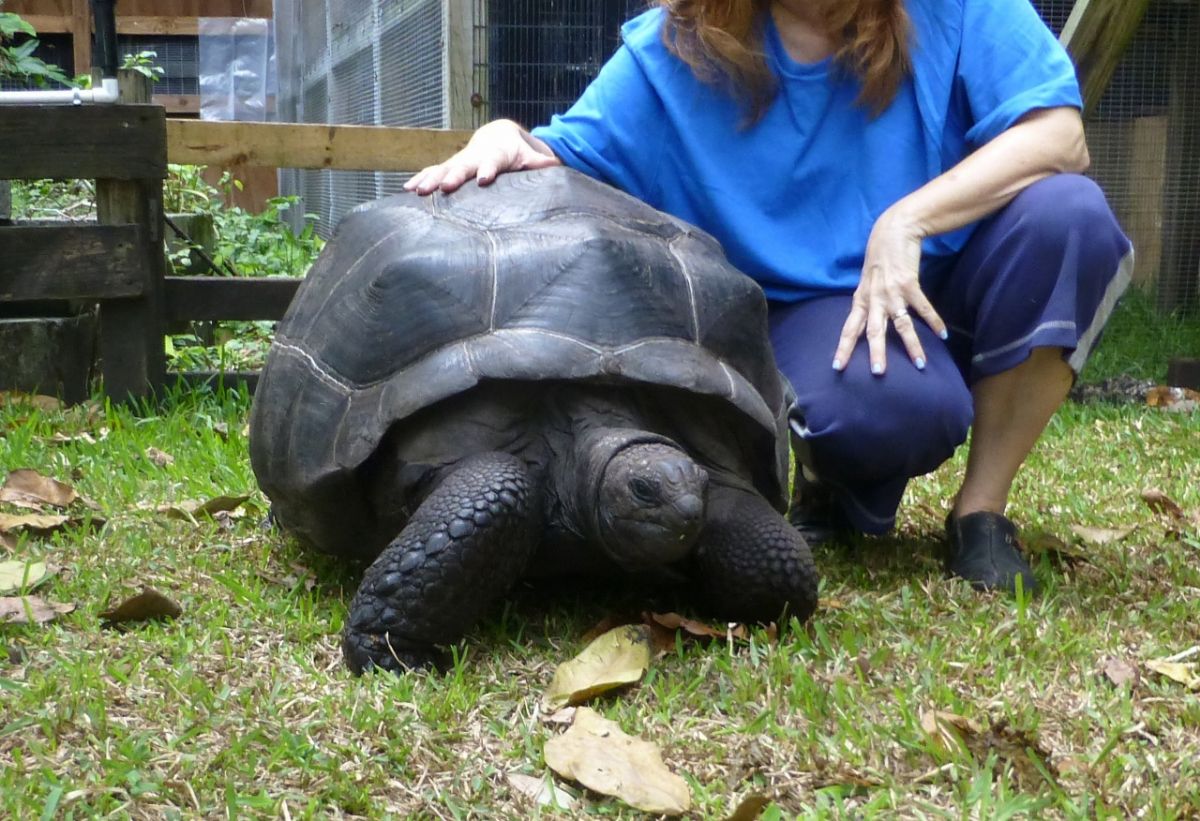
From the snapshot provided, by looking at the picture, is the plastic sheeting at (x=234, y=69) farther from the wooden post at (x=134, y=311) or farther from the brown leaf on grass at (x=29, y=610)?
the brown leaf on grass at (x=29, y=610)

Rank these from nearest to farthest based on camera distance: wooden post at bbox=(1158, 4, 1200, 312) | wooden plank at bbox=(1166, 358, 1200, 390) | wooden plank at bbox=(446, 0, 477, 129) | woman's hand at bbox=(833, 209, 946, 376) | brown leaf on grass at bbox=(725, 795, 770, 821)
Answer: brown leaf on grass at bbox=(725, 795, 770, 821) < woman's hand at bbox=(833, 209, 946, 376) < wooden plank at bbox=(446, 0, 477, 129) < wooden plank at bbox=(1166, 358, 1200, 390) < wooden post at bbox=(1158, 4, 1200, 312)

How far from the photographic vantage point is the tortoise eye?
202 cm

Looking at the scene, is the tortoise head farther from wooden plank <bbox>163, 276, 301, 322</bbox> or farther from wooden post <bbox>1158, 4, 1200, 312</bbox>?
wooden post <bbox>1158, 4, 1200, 312</bbox>

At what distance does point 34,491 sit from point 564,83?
2661 mm

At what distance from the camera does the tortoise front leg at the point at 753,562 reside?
224 cm

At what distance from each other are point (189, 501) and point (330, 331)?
0.92m

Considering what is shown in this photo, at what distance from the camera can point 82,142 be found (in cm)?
428

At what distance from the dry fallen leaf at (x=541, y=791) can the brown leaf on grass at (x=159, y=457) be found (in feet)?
6.69

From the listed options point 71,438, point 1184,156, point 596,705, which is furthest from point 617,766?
point 1184,156

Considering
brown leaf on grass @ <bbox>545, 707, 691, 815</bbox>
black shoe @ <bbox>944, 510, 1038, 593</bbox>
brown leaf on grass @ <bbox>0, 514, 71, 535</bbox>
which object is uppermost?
brown leaf on grass @ <bbox>545, 707, 691, 815</bbox>

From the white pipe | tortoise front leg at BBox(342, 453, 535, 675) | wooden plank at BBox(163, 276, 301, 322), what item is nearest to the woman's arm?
tortoise front leg at BBox(342, 453, 535, 675)

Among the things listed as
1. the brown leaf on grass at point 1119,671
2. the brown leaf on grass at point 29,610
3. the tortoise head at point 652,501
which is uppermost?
the tortoise head at point 652,501

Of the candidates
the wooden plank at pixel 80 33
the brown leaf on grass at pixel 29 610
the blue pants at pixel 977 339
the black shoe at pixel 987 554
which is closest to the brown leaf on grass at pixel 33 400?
the brown leaf on grass at pixel 29 610

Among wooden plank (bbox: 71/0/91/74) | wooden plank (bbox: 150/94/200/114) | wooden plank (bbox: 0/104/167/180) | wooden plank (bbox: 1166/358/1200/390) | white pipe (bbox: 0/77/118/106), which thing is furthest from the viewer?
wooden plank (bbox: 71/0/91/74)
